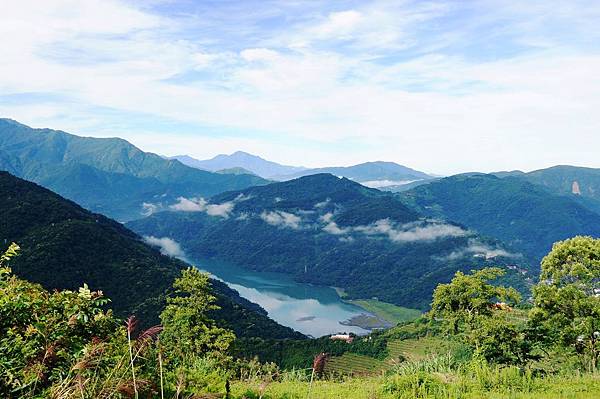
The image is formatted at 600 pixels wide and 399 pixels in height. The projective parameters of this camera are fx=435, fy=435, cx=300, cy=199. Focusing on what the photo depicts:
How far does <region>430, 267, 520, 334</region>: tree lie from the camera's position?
2058cm

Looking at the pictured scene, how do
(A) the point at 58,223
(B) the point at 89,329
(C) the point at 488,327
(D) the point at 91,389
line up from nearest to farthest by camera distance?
(D) the point at 91,389 → (B) the point at 89,329 → (C) the point at 488,327 → (A) the point at 58,223

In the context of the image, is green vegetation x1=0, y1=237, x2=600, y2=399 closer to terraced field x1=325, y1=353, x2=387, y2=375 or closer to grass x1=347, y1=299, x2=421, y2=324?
terraced field x1=325, y1=353, x2=387, y2=375

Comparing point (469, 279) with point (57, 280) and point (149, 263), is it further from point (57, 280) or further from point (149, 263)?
point (149, 263)

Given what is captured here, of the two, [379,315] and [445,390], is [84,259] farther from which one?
[379,315]

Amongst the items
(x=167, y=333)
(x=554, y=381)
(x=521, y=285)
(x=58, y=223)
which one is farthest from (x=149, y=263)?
(x=521, y=285)

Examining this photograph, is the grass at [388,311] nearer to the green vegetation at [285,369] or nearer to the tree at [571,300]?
the green vegetation at [285,369]

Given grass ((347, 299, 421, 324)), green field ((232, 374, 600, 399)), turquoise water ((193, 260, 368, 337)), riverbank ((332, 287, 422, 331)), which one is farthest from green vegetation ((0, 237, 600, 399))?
grass ((347, 299, 421, 324))

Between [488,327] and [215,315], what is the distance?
75.3m

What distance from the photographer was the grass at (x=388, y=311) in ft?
535

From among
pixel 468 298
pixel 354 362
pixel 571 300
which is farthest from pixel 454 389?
pixel 354 362

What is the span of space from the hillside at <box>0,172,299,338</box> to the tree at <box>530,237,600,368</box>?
66.9 metres

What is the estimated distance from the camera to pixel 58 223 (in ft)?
305

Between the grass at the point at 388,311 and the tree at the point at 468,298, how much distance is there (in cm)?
14159

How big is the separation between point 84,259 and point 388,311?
125351 millimetres
